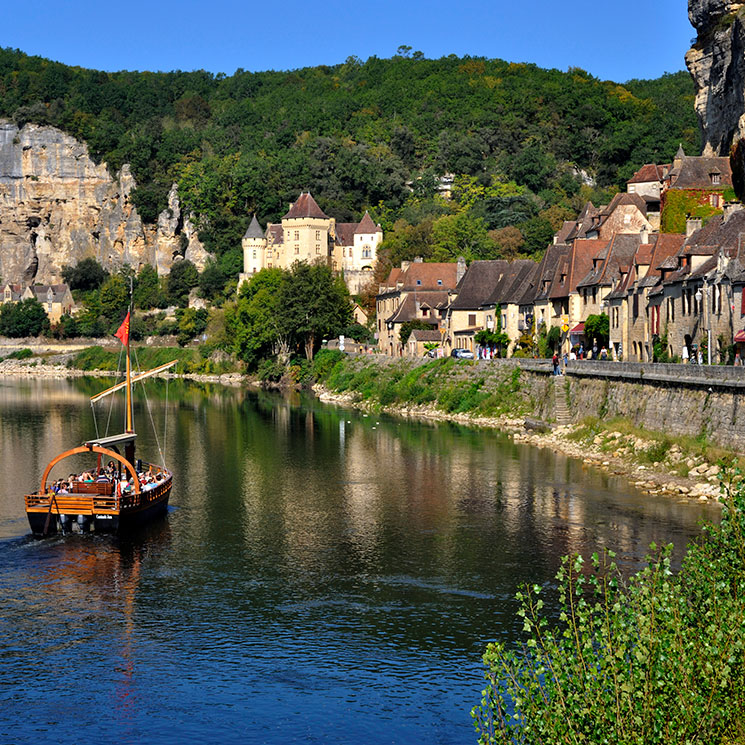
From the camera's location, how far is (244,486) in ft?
149

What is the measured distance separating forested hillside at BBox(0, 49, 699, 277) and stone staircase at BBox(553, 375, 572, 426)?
181 feet

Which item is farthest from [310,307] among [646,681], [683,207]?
[646,681]

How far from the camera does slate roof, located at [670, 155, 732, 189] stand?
68500 millimetres

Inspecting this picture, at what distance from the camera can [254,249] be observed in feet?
453

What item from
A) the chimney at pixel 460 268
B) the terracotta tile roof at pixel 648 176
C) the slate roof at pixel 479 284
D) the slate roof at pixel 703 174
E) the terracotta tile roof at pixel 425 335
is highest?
Result: the terracotta tile roof at pixel 648 176

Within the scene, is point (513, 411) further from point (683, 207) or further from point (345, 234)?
point (345, 234)

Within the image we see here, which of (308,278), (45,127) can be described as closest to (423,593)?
(308,278)

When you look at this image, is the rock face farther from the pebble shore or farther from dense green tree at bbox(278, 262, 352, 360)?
the pebble shore

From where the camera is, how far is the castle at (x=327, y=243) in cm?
12862

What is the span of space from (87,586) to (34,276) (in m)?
157

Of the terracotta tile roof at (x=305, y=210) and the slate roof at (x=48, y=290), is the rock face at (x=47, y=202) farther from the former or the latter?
the terracotta tile roof at (x=305, y=210)

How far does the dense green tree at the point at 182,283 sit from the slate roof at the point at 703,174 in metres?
91.9

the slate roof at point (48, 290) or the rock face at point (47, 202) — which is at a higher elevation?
the rock face at point (47, 202)

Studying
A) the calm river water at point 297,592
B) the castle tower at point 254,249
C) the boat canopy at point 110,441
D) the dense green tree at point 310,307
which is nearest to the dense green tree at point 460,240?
the dense green tree at point 310,307
